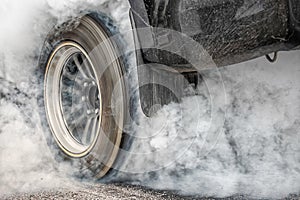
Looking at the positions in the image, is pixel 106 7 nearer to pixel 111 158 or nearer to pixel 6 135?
pixel 111 158

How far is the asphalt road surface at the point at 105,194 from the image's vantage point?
7.82 feet

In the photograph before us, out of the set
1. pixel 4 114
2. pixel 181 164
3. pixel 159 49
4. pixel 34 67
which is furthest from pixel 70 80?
pixel 159 49

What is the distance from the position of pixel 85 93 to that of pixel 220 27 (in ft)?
4.27

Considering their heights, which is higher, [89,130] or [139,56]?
[139,56]

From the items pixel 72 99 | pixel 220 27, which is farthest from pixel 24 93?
pixel 220 27

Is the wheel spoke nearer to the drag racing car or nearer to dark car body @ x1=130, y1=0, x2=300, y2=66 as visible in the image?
the drag racing car

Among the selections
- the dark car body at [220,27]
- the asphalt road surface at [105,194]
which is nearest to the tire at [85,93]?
the asphalt road surface at [105,194]

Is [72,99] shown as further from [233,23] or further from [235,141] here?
[233,23]

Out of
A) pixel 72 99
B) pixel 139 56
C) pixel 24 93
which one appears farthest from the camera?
pixel 24 93

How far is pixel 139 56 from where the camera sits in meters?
2.17

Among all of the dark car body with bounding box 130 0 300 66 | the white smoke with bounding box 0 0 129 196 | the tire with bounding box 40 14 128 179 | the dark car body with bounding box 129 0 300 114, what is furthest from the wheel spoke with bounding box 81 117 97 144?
the dark car body with bounding box 130 0 300 66

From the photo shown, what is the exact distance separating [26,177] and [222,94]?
4.50ft

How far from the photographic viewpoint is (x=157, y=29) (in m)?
1.96

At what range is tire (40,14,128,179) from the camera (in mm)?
2477
